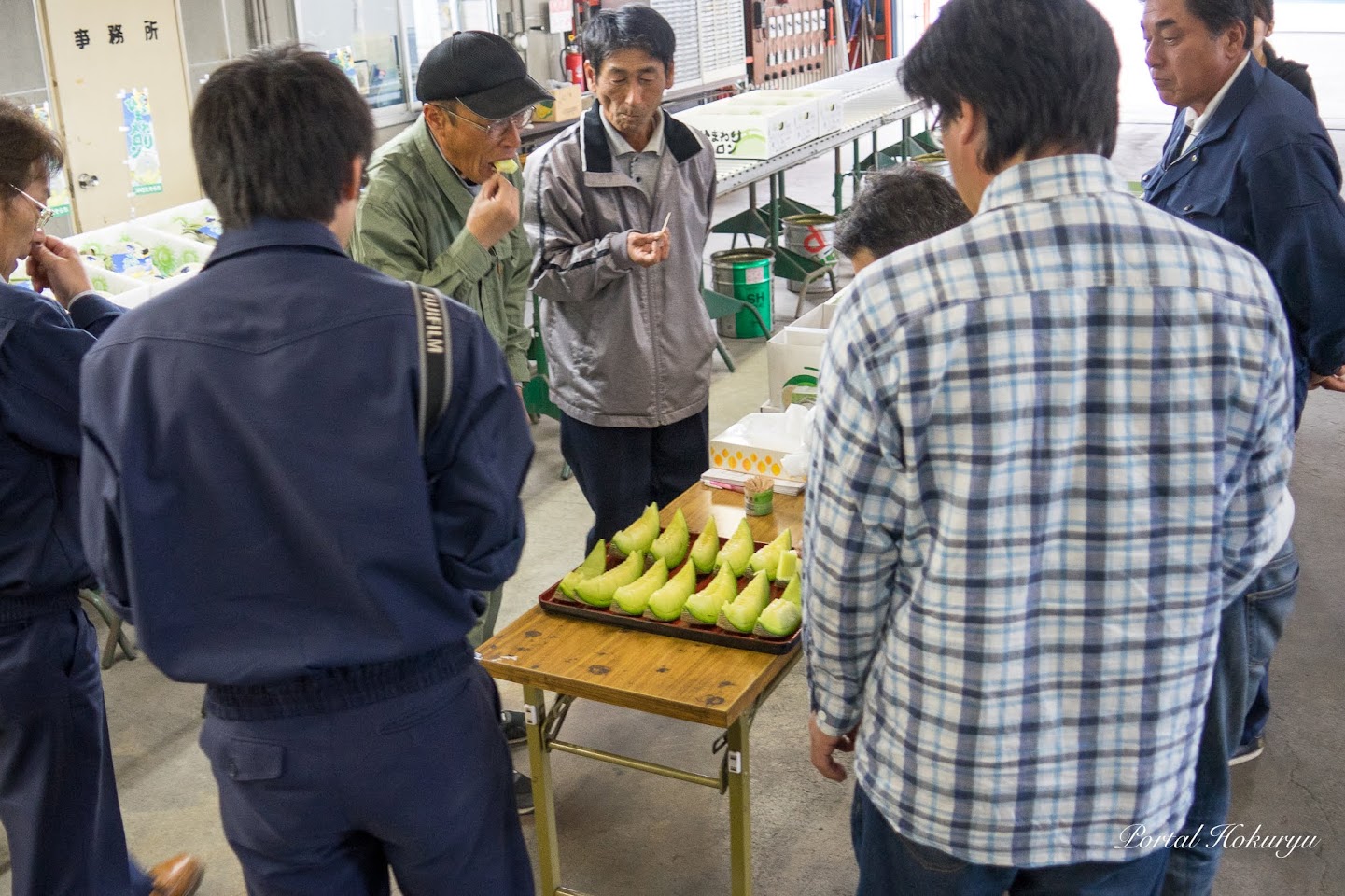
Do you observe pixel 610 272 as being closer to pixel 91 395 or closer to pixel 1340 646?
pixel 91 395

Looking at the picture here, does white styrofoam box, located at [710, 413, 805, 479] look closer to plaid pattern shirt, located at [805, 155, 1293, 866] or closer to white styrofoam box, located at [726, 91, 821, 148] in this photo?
plaid pattern shirt, located at [805, 155, 1293, 866]

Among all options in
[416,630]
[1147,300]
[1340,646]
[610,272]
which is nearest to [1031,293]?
[1147,300]

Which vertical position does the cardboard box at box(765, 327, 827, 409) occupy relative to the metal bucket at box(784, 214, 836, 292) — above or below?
above

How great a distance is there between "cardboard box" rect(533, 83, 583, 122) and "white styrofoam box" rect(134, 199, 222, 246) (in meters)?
2.55

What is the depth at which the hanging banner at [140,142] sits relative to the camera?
6.24 metres

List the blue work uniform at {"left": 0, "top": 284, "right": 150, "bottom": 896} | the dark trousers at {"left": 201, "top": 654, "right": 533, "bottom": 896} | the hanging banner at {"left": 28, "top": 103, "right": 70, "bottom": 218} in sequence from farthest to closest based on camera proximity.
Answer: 1. the hanging banner at {"left": 28, "top": 103, "right": 70, "bottom": 218}
2. the blue work uniform at {"left": 0, "top": 284, "right": 150, "bottom": 896}
3. the dark trousers at {"left": 201, "top": 654, "right": 533, "bottom": 896}

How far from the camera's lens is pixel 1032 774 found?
60.6 inches

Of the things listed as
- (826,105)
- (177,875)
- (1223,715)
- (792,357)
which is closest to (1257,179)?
(1223,715)

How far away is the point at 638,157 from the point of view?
11.1 feet

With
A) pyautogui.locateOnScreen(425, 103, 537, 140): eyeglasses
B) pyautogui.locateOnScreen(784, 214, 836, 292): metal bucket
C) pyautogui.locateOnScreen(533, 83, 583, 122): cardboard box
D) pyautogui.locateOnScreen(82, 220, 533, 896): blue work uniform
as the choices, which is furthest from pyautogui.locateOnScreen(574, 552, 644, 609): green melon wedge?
pyautogui.locateOnScreen(533, 83, 583, 122): cardboard box

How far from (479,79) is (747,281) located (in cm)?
415

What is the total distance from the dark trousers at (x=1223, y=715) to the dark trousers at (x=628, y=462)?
1.52m

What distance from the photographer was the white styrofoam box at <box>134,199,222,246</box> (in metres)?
5.16

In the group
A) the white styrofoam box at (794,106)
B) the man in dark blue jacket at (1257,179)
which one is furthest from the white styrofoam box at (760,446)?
the white styrofoam box at (794,106)
